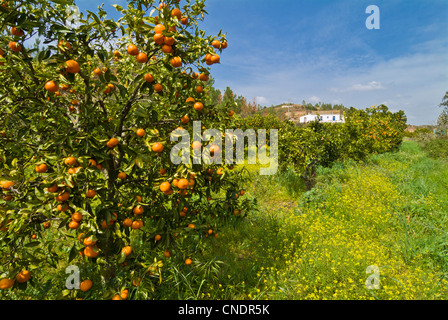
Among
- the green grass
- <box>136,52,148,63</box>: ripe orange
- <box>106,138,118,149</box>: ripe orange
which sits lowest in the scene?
the green grass

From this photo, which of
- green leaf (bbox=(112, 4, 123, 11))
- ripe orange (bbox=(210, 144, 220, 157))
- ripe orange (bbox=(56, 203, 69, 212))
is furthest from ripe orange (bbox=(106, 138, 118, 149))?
green leaf (bbox=(112, 4, 123, 11))

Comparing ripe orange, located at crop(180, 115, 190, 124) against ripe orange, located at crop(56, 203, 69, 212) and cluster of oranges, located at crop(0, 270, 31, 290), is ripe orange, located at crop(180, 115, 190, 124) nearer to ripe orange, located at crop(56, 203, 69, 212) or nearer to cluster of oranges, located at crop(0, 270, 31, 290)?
ripe orange, located at crop(56, 203, 69, 212)

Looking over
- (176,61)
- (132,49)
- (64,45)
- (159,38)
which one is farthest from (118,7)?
(176,61)

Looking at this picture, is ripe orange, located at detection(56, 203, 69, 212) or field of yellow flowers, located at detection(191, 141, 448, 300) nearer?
ripe orange, located at detection(56, 203, 69, 212)

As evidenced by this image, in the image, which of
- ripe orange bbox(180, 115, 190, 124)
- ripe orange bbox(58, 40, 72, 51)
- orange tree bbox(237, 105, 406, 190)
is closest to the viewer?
ripe orange bbox(58, 40, 72, 51)

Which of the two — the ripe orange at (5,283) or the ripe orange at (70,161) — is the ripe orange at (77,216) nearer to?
the ripe orange at (70,161)

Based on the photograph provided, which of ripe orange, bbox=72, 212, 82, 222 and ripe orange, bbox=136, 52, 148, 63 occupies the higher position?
ripe orange, bbox=136, 52, 148, 63

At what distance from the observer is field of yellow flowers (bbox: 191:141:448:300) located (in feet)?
8.41

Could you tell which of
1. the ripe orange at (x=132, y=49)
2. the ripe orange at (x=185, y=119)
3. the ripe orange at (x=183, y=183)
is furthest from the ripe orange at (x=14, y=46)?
the ripe orange at (x=183, y=183)

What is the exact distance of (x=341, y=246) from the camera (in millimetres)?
3250

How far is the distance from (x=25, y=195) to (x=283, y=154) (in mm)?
5370

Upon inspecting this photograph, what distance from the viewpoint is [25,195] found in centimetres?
177
